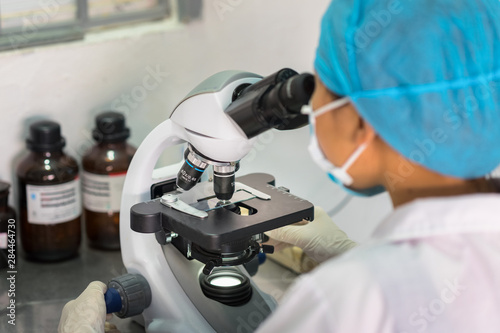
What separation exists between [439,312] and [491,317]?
0.06 m

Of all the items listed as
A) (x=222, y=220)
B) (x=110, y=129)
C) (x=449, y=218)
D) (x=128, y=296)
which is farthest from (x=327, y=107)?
(x=110, y=129)

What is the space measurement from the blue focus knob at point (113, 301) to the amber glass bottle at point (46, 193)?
0.32 m

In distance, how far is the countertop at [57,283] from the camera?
4.20 feet

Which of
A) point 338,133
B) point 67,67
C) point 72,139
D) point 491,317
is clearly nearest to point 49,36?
point 67,67

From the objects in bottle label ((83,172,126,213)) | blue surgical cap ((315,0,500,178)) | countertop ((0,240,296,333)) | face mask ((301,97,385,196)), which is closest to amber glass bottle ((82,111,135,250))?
bottle label ((83,172,126,213))

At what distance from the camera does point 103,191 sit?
1.48 meters

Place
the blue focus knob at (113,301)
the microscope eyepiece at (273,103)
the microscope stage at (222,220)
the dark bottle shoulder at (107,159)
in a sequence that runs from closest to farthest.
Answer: the microscope eyepiece at (273,103) → the microscope stage at (222,220) → the blue focus knob at (113,301) → the dark bottle shoulder at (107,159)

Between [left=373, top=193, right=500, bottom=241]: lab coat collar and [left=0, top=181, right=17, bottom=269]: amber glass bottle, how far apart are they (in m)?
0.90

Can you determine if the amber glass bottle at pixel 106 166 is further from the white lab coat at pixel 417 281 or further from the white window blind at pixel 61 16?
the white lab coat at pixel 417 281

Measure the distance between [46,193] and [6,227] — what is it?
0.11 metres

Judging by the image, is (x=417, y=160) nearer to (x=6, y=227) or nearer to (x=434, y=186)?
(x=434, y=186)

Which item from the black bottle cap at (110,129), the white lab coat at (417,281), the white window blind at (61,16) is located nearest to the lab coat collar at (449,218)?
the white lab coat at (417,281)

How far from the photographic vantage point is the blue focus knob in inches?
46.6

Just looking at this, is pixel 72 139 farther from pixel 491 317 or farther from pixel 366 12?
pixel 491 317
